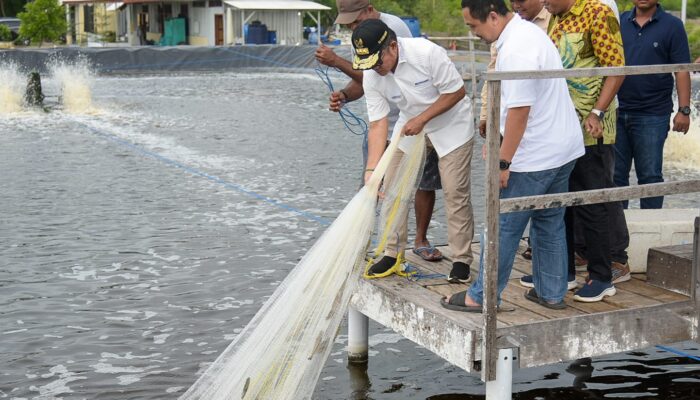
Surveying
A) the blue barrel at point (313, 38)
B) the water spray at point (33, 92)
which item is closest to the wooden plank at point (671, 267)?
the water spray at point (33, 92)

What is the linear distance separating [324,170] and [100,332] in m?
8.28

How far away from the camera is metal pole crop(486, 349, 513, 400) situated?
5.00m

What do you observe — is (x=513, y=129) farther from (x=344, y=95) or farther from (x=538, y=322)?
(x=344, y=95)

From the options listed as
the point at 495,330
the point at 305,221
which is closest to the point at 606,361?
the point at 495,330

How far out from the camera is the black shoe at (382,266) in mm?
6117

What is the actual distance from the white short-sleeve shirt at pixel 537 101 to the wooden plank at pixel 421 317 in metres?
0.82

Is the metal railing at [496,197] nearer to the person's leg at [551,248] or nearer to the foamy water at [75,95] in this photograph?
the person's leg at [551,248]

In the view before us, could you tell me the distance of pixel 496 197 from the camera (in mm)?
4840

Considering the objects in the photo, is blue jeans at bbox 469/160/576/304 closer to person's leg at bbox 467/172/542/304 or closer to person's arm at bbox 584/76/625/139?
person's leg at bbox 467/172/542/304

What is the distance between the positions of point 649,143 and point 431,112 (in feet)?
6.33

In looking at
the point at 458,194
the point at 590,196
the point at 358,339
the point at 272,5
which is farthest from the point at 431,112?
the point at 272,5

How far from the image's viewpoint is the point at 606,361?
7016 mm

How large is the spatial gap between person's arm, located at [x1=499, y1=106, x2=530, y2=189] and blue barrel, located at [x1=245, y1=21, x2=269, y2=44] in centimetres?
4722

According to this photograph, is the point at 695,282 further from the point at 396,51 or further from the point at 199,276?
the point at 199,276
